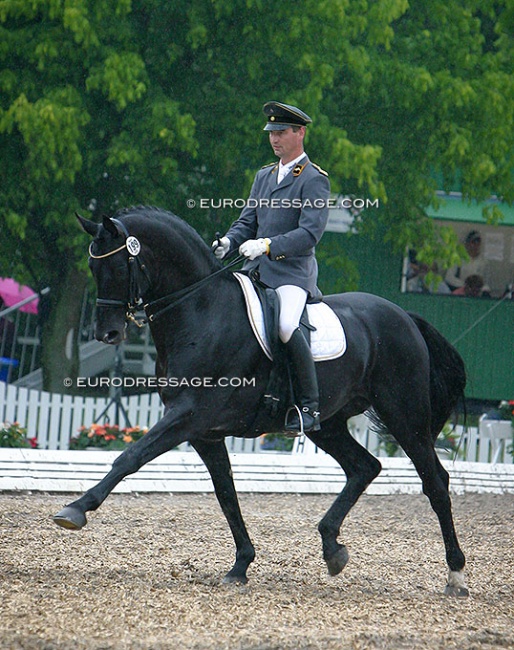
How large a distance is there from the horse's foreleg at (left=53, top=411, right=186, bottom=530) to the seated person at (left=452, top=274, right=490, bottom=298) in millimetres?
15925

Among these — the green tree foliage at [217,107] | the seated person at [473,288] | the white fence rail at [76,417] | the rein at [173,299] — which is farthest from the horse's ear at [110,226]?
the seated person at [473,288]

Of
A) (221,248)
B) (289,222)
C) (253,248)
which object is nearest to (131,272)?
(253,248)

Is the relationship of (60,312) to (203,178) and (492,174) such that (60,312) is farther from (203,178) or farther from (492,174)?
(492,174)

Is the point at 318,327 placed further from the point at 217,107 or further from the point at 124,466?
the point at 217,107

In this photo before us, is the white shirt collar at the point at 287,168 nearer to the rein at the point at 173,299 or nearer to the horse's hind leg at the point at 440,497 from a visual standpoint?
the rein at the point at 173,299

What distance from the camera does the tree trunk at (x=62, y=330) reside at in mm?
15812

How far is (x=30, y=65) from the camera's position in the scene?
14.2 meters

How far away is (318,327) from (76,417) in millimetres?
7999

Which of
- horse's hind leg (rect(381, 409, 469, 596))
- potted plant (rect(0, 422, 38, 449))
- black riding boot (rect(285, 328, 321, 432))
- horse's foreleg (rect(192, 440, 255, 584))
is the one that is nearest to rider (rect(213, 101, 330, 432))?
black riding boot (rect(285, 328, 321, 432))

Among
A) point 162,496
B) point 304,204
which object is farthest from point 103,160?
point 304,204

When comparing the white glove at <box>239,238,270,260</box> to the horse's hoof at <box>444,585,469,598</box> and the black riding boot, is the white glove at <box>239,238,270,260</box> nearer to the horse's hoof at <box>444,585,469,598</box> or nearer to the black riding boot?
the black riding boot

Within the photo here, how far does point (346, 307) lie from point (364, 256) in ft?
42.8

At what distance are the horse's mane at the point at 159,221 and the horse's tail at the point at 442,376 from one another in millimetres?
2020

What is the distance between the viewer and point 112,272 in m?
5.99
